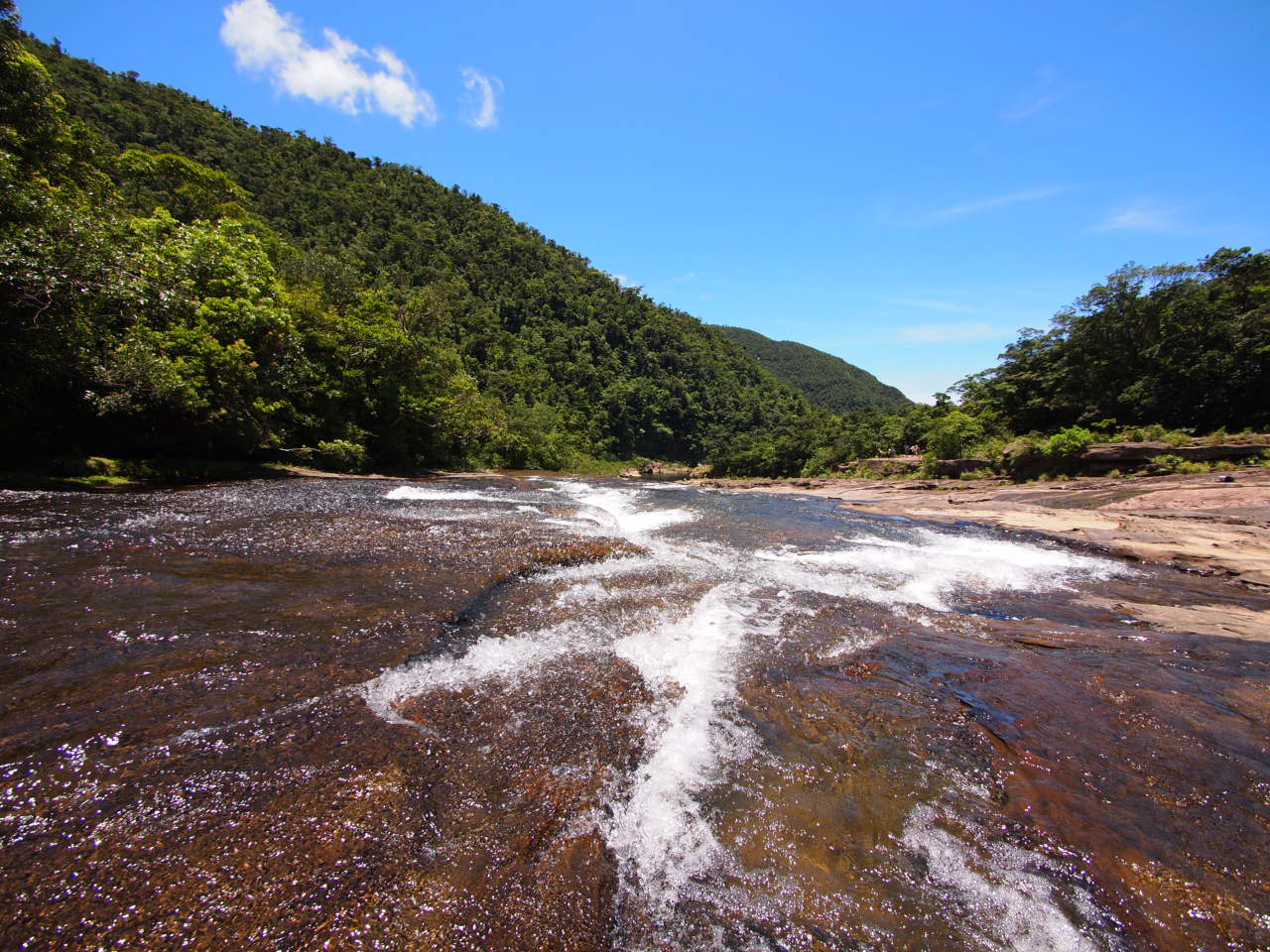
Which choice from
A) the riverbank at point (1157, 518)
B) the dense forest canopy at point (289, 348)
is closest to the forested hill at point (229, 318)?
the dense forest canopy at point (289, 348)

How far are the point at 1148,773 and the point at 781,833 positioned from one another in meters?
2.72

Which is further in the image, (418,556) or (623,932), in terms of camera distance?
(418,556)

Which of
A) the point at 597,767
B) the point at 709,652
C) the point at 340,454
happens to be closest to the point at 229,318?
the point at 340,454

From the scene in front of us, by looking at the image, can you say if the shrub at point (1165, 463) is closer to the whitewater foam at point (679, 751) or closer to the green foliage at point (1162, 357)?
the green foliage at point (1162, 357)

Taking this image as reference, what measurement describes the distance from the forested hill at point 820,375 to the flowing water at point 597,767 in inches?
5387

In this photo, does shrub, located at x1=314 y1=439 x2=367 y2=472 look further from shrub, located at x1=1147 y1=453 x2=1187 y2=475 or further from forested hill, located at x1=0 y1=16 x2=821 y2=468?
shrub, located at x1=1147 y1=453 x2=1187 y2=475

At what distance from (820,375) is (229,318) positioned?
157 metres

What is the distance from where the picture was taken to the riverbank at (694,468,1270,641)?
6734mm

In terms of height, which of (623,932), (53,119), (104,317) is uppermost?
(53,119)

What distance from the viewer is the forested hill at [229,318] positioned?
38.9ft

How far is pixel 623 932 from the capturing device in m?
2.27

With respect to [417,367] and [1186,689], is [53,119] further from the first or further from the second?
[1186,689]

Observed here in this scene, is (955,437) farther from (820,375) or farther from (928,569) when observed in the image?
(820,375)

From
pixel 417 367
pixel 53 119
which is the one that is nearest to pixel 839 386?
pixel 417 367
